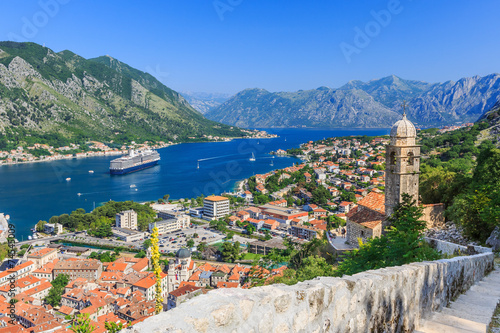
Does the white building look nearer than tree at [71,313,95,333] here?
No

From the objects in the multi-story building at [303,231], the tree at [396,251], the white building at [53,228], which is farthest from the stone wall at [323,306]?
the white building at [53,228]

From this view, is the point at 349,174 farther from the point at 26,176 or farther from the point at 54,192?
the point at 26,176

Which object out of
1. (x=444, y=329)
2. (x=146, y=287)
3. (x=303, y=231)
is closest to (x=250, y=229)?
(x=303, y=231)

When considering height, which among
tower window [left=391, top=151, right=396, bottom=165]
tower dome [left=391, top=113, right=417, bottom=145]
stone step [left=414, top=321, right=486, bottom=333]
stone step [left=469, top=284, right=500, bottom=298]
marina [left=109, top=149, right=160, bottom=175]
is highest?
tower dome [left=391, top=113, right=417, bottom=145]

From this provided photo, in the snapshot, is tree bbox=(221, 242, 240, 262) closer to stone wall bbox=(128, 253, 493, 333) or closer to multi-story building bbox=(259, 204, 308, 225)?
multi-story building bbox=(259, 204, 308, 225)

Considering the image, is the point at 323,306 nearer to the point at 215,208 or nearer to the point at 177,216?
the point at 177,216

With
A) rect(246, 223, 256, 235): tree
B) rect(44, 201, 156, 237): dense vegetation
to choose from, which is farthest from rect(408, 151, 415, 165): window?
rect(44, 201, 156, 237): dense vegetation

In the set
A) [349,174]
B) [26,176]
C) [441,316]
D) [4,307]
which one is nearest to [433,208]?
[441,316]
